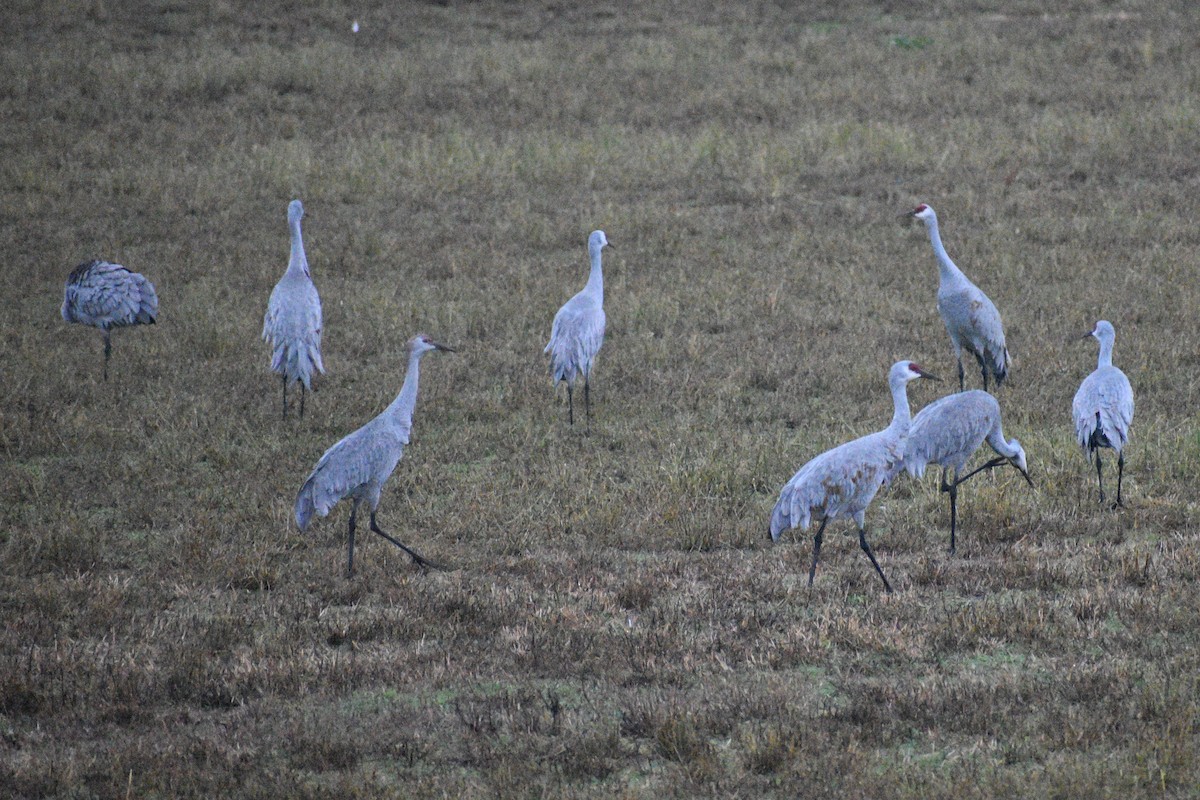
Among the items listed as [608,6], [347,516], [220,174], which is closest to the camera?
[347,516]

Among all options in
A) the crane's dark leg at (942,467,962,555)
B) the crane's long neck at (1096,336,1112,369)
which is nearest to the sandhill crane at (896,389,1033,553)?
the crane's dark leg at (942,467,962,555)

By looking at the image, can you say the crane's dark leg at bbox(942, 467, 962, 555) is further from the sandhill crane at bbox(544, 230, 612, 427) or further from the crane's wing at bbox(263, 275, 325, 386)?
the crane's wing at bbox(263, 275, 325, 386)

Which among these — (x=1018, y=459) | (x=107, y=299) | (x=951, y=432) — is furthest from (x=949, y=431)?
(x=107, y=299)

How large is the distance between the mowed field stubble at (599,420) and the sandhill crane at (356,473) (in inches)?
11.5

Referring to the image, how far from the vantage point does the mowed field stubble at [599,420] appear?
17.4 feet

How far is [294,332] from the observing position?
33.4ft

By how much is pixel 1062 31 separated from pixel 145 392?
17.8 m

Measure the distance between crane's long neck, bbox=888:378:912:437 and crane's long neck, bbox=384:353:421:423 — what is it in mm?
2583

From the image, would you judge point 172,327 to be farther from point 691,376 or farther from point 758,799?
point 758,799

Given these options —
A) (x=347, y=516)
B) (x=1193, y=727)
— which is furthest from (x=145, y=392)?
(x=1193, y=727)

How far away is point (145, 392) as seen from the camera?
34.7 feet

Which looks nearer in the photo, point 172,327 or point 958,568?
point 958,568

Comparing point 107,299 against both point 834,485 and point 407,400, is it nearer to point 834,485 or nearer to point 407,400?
point 407,400

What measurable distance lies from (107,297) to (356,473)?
4870mm
